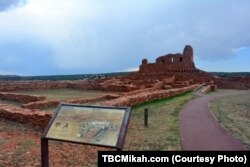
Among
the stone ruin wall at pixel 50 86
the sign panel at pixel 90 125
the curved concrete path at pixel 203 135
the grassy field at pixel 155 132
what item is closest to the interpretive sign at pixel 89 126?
the sign panel at pixel 90 125

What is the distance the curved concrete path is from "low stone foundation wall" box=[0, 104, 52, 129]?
459 cm

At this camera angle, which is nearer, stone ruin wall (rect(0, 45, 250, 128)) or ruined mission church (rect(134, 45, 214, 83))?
stone ruin wall (rect(0, 45, 250, 128))

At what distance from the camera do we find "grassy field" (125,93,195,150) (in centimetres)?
916

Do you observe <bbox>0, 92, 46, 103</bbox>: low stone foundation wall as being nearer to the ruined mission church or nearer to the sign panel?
the sign panel

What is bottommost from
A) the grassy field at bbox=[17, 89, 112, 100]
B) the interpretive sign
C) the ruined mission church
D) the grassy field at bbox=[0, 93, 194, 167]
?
the grassy field at bbox=[0, 93, 194, 167]

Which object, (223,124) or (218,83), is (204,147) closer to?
(223,124)

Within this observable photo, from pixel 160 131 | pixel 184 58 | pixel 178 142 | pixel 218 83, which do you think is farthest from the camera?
pixel 184 58

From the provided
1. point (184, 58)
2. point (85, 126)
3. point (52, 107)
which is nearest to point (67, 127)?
point (85, 126)

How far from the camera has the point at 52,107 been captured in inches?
699

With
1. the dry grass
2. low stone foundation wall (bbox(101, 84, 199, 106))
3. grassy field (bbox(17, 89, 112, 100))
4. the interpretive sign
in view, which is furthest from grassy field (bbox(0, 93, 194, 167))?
grassy field (bbox(17, 89, 112, 100))

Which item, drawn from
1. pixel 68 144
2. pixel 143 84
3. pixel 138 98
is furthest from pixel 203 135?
pixel 143 84

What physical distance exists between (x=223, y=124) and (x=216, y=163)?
256 inches

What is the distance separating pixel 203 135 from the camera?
1025 centimetres

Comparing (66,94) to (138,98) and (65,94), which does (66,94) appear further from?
(138,98)
